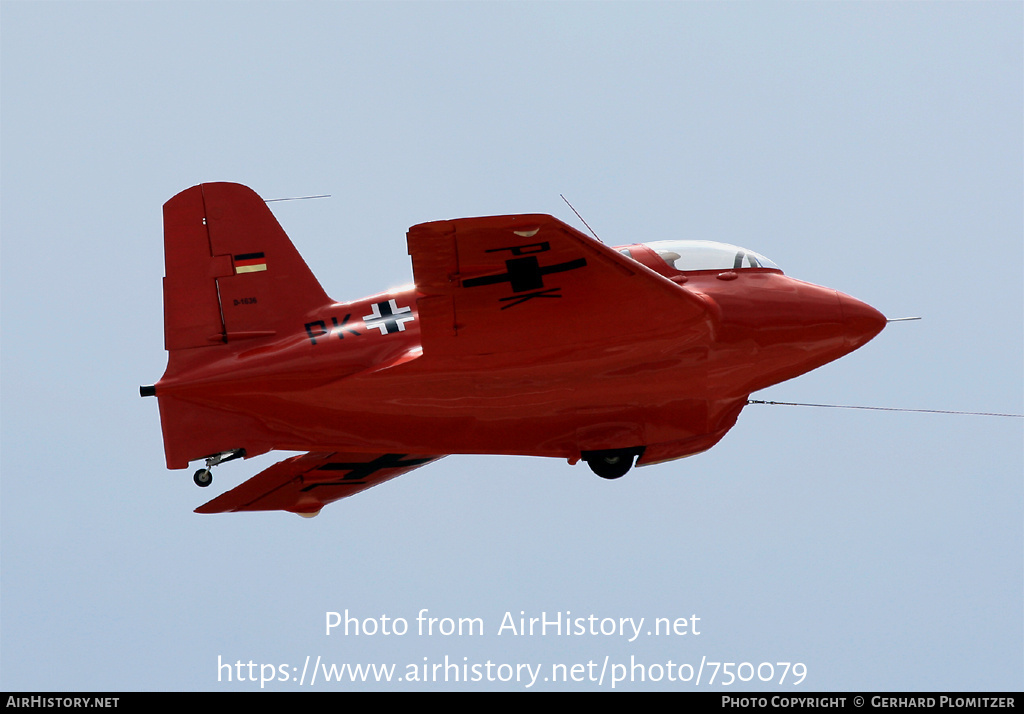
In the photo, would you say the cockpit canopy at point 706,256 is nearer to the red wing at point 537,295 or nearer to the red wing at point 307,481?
the red wing at point 537,295

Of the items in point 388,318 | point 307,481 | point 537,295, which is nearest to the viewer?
point 537,295

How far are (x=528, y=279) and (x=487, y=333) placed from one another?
3.53 feet

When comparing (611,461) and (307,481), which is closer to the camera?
(611,461)

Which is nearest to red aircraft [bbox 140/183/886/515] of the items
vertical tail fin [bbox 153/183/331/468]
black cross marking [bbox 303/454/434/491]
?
vertical tail fin [bbox 153/183/331/468]

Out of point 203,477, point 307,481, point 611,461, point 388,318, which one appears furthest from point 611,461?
point 203,477

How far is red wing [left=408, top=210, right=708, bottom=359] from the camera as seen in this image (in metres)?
21.1

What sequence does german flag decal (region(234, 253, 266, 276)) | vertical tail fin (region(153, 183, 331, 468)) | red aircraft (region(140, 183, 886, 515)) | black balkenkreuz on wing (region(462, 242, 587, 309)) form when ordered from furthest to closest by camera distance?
1. german flag decal (region(234, 253, 266, 276))
2. vertical tail fin (region(153, 183, 331, 468))
3. red aircraft (region(140, 183, 886, 515))
4. black balkenkreuz on wing (region(462, 242, 587, 309))

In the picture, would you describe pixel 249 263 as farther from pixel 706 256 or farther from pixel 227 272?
pixel 706 256

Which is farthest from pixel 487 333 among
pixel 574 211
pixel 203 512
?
pixel 203 512

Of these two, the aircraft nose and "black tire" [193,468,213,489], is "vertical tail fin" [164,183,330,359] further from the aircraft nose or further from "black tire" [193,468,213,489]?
the aircraft nose

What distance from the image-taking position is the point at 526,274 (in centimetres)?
2153

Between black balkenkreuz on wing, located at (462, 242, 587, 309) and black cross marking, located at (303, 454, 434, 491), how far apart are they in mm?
4755

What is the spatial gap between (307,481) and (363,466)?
1.03 m

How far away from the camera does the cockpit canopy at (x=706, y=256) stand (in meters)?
23.4
